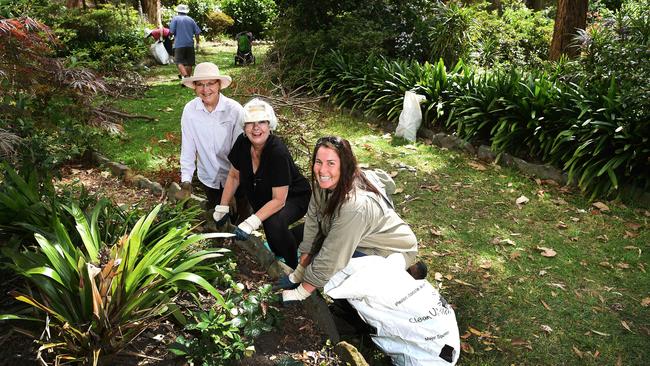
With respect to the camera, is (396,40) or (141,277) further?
(396,40)

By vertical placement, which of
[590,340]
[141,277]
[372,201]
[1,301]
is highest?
[372,201]

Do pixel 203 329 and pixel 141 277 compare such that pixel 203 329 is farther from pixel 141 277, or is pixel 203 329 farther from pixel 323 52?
pixel 323 52

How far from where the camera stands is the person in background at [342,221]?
3.21 m

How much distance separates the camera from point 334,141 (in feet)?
10.6

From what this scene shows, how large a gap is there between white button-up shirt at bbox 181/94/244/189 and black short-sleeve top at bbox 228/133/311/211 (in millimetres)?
316

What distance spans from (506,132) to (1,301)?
5.80m

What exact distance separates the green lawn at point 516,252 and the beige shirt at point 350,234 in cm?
98

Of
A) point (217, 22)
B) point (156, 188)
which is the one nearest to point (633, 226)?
point (156, 188)

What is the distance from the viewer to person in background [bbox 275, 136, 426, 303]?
10.5 feet

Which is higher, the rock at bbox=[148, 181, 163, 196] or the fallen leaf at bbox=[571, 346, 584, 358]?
the rock at bbox=[148, 181, 163, 196]

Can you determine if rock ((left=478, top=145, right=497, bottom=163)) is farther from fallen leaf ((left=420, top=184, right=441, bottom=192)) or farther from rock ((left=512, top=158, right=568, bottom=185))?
fallen leaf ((left=420, top=184, right=441, bottom=192))

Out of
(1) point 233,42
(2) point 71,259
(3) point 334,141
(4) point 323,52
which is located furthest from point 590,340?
(1) point 233,42

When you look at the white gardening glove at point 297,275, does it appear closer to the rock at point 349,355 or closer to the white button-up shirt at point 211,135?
the rock at point 349,355

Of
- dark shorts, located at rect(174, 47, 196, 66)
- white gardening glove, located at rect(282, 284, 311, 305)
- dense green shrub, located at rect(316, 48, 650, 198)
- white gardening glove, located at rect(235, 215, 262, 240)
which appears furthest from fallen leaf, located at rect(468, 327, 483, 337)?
dark shorts, located at rect(174, 47, 196, 66)
